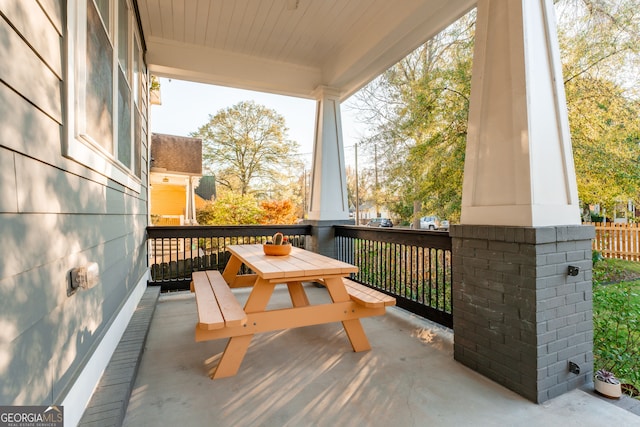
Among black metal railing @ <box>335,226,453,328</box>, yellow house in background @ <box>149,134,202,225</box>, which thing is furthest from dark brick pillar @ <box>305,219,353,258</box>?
yellow house in background @ <box>149,134,202,225</box>

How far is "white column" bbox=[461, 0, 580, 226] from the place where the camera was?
189 centimetres

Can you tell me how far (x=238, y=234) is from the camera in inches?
183

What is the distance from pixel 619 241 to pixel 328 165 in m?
4.01

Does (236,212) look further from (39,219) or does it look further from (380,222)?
(39,219)

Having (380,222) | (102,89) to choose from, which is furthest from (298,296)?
(380,222)

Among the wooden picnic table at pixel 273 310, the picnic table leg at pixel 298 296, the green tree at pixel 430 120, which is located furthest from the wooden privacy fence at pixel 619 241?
the picnic table leg at pixel 298 296

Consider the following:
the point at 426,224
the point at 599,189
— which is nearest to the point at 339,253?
the point at 599,189

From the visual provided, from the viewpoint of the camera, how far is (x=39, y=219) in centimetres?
107

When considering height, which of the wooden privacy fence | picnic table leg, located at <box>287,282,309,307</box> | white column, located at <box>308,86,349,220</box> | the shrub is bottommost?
the shrub

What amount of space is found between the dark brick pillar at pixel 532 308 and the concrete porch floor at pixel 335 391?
124mm

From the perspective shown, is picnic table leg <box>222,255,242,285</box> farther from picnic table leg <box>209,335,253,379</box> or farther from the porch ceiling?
the porch ceiling

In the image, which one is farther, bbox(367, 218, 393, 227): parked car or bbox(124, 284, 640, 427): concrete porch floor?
bbox(367, 218, 393, 227): parked car

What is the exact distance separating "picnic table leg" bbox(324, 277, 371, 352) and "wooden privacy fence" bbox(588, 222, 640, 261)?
3.75m

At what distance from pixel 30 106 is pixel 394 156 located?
25.5 ft
